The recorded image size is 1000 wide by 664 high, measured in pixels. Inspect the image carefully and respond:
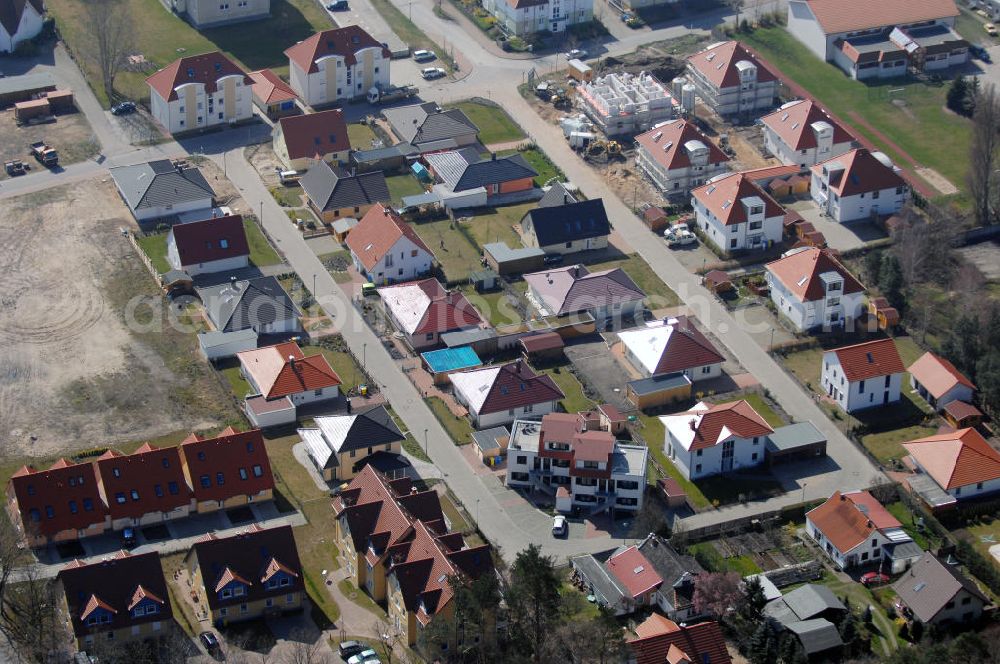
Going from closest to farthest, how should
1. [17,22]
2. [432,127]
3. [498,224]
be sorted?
[498,224], [432,127], [17,22]

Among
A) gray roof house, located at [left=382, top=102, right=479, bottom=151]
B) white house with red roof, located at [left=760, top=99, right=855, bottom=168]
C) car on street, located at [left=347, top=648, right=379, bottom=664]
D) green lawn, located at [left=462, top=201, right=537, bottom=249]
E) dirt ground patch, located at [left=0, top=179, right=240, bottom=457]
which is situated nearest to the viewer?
car on street, located at [left=347, top=648, right=379, bottom=664]

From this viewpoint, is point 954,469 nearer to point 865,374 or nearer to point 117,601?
point 865,374

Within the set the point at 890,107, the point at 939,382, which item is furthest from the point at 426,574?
the point at 890,107

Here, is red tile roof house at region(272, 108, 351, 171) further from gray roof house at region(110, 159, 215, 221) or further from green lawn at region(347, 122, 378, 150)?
gray roof house at region(110, 159, 215, 221)

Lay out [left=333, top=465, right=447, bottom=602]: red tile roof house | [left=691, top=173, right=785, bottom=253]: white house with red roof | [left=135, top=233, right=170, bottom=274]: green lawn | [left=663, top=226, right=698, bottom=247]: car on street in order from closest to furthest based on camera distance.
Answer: [left=333, top=465, right=447, bottom=602]: red tile roof house
[left=135, top=233, right=170, bottom=274]: green lawn
[left=691, top=173, right=785, bottom=253]: white house with red roof
[left=663, top=226, right=698, bottom=247]: car on street

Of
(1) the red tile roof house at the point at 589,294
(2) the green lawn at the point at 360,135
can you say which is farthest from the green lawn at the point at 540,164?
(1) the red tile roof house at the point at 589,294

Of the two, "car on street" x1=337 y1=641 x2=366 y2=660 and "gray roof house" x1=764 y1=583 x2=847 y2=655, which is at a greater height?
"gray roof house" x1=764 y1=583 x2=847 y2=655

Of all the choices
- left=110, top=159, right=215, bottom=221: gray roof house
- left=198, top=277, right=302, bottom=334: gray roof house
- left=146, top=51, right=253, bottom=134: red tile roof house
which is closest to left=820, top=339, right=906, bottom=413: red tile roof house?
left=198, top=277, right=302, bottom=334: gray roof house
